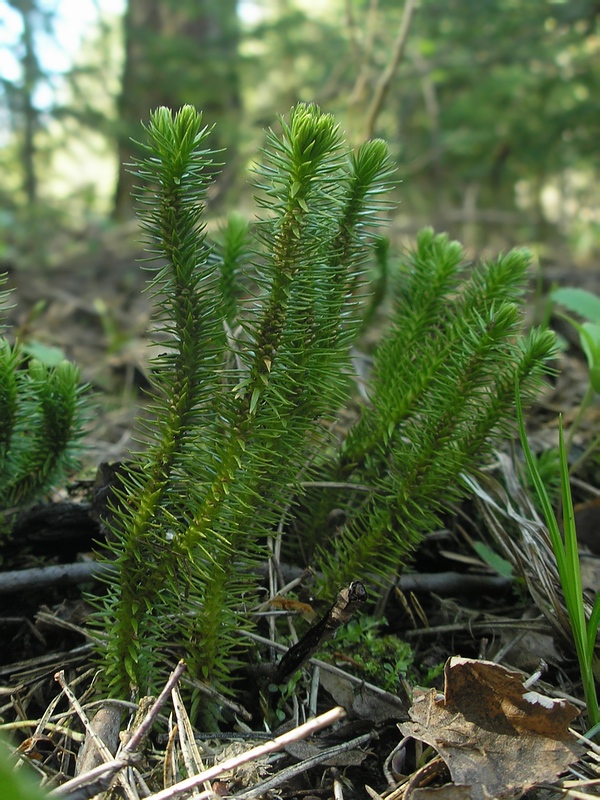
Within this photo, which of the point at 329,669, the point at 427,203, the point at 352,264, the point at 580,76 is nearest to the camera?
the point at 352,264

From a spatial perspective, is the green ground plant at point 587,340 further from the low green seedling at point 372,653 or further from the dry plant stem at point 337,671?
the dry plant stem at point 337,671

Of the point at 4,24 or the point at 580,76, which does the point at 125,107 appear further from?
the point at 580,76

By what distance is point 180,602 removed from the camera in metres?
1.31

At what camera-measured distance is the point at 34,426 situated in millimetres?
1657

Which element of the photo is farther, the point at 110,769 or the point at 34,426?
the point at 34,426

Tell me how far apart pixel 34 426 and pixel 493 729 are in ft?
4.04

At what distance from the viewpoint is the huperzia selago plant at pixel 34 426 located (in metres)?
1.55

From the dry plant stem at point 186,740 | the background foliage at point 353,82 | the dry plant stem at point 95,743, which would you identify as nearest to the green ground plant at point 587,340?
the dry plant stem at point 186,740

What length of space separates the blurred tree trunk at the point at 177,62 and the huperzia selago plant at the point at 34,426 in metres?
5.26

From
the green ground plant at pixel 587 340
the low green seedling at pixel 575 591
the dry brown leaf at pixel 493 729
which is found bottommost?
the dry brown leaf at pixel 493 729

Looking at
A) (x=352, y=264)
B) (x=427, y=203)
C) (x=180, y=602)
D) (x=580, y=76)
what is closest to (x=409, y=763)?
(x=180, y=602)

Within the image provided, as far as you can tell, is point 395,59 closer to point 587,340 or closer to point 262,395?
point 587,340

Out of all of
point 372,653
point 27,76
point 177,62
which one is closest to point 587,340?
point 372,653

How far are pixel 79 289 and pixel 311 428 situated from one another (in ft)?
15.8
